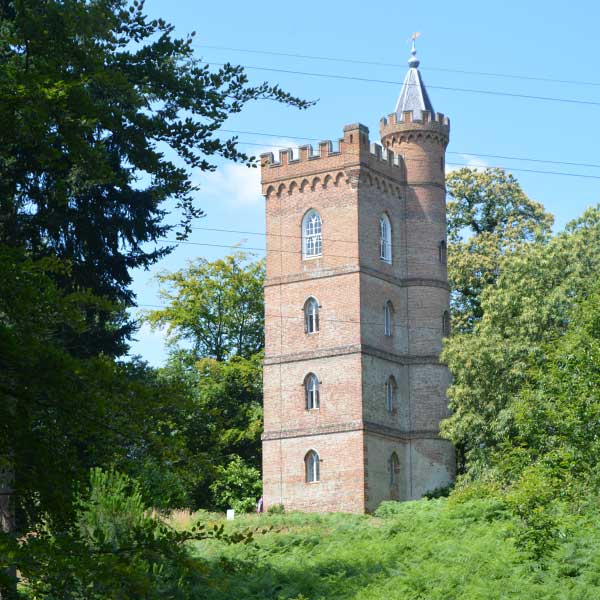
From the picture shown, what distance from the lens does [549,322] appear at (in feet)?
143

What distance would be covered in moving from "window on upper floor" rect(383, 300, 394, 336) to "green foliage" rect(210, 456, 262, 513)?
335 inches

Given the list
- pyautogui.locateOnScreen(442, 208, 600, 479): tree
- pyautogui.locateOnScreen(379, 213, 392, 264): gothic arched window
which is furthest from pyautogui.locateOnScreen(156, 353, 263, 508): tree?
pyautogui.locateOnScreen(442, 208, 600, 479): tree

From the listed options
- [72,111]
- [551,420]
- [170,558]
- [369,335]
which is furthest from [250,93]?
[369,335]

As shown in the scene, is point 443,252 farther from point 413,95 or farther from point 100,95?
point 100,95

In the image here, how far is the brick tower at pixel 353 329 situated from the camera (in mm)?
46875

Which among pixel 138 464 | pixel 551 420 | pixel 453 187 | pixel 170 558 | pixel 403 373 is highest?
pixel 453 187

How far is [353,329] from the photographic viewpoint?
47.2 meters

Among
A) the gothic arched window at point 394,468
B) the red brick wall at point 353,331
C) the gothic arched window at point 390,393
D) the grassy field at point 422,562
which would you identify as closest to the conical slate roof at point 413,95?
the red brick wall at point 353,331

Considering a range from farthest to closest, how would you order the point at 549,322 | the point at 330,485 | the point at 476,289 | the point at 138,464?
the point at 476,289
the point at 330,485
the point at 549,322
the point at 138,464

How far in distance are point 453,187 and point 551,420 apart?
33234mm

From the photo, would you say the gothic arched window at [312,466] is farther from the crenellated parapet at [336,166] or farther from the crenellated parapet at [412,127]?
the crenellated parapet at [412,127]

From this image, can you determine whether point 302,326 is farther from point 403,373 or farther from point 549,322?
point 549,322

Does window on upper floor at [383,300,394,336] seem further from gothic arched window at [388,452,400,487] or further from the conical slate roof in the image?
the conical slate roof

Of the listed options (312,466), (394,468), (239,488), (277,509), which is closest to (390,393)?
(394,468)
